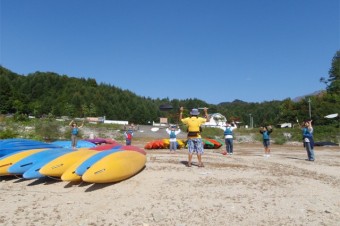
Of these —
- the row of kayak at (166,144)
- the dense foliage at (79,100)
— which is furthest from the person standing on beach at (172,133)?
the dense foliage at (79,100)

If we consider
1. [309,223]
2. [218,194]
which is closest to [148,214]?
[218,194]

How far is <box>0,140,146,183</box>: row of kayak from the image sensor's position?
6698mm

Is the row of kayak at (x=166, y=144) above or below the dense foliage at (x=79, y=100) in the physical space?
below

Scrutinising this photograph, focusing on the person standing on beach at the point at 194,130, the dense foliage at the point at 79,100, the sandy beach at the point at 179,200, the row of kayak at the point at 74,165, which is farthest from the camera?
the dense foliage at the point at 79,100

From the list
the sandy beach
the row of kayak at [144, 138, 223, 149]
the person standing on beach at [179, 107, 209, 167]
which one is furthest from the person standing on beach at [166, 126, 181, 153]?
the sandy beach

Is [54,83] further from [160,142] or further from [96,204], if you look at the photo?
[96,204]

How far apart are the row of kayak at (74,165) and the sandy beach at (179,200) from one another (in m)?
0.22

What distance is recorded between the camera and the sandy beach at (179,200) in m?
4.95

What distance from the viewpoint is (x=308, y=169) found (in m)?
9.26

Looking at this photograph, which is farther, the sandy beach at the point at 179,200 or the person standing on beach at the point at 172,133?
the person standing on beach at the point at 172,133

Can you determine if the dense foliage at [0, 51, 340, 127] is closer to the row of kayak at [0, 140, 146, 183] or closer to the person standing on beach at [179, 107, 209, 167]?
the person standing on beach at [179, 107, 209, 167]

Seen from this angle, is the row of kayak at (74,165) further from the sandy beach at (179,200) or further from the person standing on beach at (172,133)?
the person standing on beach at (172,133)

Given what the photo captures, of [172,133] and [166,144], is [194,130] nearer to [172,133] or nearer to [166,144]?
[172,133]

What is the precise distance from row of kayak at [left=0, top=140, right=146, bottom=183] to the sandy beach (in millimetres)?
218
